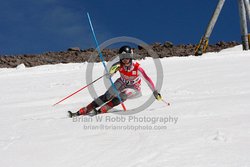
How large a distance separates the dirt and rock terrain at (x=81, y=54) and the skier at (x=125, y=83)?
1413cm

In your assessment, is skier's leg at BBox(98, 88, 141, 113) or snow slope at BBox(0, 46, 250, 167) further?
skier's leg at BBox(98, 88, 141, 113)

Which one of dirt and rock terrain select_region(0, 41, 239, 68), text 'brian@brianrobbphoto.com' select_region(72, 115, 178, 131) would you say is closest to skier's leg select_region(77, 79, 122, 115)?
text 'brian@brianrobbphoto.com' select_region(72, 115, 178, 131)

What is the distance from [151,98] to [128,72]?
46.3 inches

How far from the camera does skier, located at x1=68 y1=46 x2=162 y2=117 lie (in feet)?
23.1

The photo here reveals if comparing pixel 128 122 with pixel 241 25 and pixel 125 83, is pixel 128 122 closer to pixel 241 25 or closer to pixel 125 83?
pixel 125 83

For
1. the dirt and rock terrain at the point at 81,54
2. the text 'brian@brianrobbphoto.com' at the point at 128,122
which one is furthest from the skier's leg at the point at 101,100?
the dirt and rock terrain at the point at 81,54

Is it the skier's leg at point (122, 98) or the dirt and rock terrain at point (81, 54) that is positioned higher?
the dirt and rock terrain at point (81, 54)

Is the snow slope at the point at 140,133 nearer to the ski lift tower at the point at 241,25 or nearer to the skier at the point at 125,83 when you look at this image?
the skier at the point at 125,83

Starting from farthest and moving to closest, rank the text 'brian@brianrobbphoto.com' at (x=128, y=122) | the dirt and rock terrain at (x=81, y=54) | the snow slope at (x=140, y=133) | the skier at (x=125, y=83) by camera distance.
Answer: the dirt and rock terrain at (x=81, y=54) < the skier at (x=125, y=83) < the text 'brian@brianrobbphoto.com' at (x=128, y=122) < the snow slope at (x=140, y=133)

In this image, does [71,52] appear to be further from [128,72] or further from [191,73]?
[128,72]

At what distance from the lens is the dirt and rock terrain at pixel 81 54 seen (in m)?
22.5

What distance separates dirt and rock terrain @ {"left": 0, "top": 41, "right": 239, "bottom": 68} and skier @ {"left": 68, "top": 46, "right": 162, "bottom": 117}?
1413 centimetres

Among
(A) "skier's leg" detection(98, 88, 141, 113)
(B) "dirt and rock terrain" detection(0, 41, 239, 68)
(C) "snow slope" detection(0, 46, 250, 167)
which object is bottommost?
(C) "snow slope" detection(0, 46, 250, 167)

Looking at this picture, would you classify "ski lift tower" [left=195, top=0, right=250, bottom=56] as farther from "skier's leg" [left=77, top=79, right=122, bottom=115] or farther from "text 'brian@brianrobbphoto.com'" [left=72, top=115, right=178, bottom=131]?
"text 'brian@brianrobbphoto.com'" [left=72, top=115, right=178, bottom=131]
